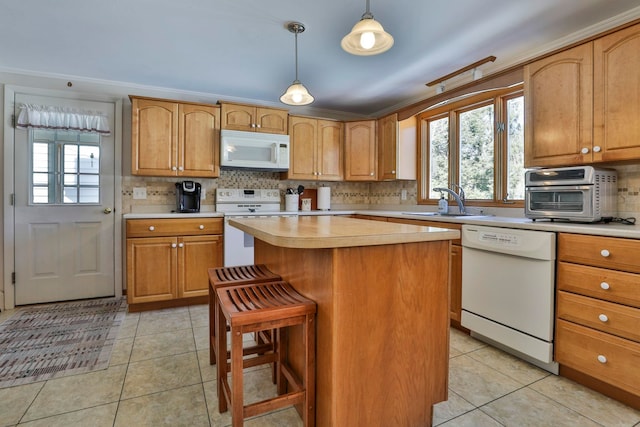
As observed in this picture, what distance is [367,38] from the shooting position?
1655mm

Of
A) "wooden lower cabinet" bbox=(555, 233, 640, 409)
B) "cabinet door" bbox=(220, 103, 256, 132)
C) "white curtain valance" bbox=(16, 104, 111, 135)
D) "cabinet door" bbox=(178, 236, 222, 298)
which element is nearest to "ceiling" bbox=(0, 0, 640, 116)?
"cabinet door" bbox=(220, 103, 256, 132)

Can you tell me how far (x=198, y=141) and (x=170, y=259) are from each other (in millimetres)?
1247

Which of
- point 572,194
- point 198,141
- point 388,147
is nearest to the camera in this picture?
point 572,194

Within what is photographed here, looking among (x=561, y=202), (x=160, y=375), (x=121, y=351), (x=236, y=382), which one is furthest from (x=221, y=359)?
(x=561, y=202)

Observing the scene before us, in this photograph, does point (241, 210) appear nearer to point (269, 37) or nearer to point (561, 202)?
point (269, 37)

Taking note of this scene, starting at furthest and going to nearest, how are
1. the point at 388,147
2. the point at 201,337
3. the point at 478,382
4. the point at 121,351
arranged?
the point at 388,147 < the point at 201,337 < the point at 121,351 < the point at 478,382

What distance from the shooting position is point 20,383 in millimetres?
1796

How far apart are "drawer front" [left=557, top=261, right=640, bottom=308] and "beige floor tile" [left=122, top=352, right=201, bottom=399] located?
217 cm

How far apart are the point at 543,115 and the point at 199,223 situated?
9.63ft

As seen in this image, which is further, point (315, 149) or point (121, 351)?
point (315, 149)

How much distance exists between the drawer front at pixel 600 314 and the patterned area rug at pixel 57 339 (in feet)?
9.05

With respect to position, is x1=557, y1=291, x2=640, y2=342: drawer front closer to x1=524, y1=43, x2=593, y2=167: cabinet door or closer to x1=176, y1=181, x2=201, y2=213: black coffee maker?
x1=524, y1=43, x2=593, y2=167: cabinet door

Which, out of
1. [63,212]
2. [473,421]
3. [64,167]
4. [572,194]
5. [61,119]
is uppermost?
[61,119]

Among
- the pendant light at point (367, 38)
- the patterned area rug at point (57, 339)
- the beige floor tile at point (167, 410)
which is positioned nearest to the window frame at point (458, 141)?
the pendant light at point (367, 38)
